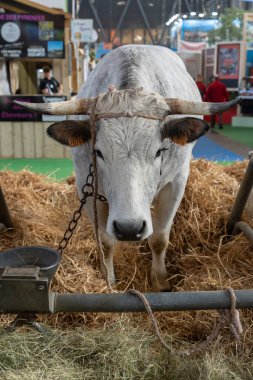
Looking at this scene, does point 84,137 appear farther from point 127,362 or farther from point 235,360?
point 235,360

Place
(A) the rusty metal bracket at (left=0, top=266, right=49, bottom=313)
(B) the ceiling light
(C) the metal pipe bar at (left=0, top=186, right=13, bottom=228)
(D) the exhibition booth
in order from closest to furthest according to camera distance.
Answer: (A) the rusty metal bracket at (left=0, top=266, right=49, bottom=313), (C) the metal pipe bar at (left=0, top=186, right=13, bottom=228), (D) the exhibition booth, (B) the ceiling light

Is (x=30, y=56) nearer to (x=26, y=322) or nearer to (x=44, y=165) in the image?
(x=44, y=165)

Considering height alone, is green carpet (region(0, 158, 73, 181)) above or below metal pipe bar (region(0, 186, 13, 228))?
below

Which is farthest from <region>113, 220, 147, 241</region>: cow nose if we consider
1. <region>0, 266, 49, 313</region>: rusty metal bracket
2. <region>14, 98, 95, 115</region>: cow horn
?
<region>14, 98, 95, 115</region>: cow horn

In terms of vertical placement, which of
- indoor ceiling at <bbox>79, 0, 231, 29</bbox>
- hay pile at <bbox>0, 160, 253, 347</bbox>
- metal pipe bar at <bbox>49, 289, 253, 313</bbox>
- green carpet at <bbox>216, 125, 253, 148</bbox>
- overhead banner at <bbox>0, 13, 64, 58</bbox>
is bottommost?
green carpet at <bbox>216, 125, 253, 148</bbox>

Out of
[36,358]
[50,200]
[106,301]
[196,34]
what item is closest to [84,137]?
[106,301]

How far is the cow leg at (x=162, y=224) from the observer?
3367 mm

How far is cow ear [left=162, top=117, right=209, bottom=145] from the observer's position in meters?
2.51

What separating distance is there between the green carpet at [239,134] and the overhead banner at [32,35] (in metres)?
4.88

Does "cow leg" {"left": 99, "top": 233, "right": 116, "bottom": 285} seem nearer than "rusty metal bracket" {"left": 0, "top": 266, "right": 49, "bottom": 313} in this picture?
No

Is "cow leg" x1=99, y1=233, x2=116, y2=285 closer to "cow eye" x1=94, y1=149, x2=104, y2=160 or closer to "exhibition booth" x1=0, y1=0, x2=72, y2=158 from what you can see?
"cow eye" x1=94, y1=149, x2=104, y2=160

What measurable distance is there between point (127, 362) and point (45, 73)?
26.5 ft

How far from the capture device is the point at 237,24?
1340 inches

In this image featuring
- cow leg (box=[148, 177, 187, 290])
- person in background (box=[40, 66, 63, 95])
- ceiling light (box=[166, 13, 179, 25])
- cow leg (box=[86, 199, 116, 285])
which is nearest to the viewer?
cow leg (box=[86, 199, 116, 285])
